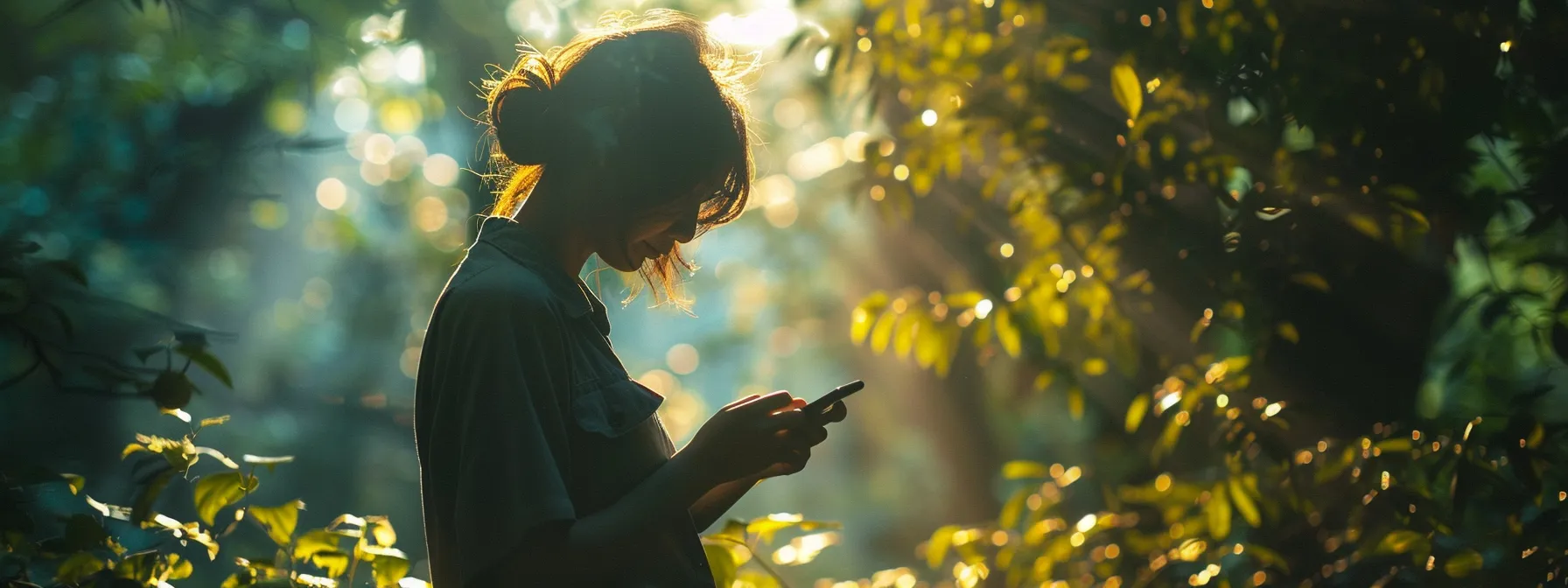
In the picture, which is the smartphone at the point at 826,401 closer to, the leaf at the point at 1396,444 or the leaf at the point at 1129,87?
the leaf at the point at 1129,87

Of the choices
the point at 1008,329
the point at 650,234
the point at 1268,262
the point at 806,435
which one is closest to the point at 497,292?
the point at 650,234

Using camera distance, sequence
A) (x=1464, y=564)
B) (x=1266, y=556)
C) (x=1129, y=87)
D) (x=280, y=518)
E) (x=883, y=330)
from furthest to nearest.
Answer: (x=883, y=330), (x=1266, y=556), (x=1129, y=87), (x=1464, y=564), (x=280, y=518)

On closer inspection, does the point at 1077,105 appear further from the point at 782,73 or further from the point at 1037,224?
the point at 782,73

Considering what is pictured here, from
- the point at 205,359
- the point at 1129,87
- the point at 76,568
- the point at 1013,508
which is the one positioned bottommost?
the point at 1013,508

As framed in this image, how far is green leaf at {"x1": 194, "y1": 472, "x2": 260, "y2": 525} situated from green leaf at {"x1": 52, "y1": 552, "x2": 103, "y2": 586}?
145 mm

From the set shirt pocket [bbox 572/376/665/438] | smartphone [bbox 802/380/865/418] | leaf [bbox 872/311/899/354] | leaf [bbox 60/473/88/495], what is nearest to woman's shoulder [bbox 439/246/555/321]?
shirt pocket [bbox 572/376/665/438]

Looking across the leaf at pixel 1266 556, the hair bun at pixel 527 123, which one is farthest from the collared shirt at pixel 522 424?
the leaf at pixel 1266 556

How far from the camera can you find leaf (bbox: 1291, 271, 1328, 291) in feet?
6.60

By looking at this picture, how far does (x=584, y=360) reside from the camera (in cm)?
130

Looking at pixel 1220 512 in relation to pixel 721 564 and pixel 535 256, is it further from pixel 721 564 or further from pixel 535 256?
pixel 535 256

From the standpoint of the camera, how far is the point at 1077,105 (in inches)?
92.0

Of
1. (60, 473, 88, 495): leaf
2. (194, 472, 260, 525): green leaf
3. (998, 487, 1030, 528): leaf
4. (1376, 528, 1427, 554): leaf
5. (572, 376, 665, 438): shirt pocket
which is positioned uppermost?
(60, 473, 88, 495): leaf

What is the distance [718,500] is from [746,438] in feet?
1.17

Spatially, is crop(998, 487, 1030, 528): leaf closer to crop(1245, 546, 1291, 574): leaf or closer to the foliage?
the foliage
